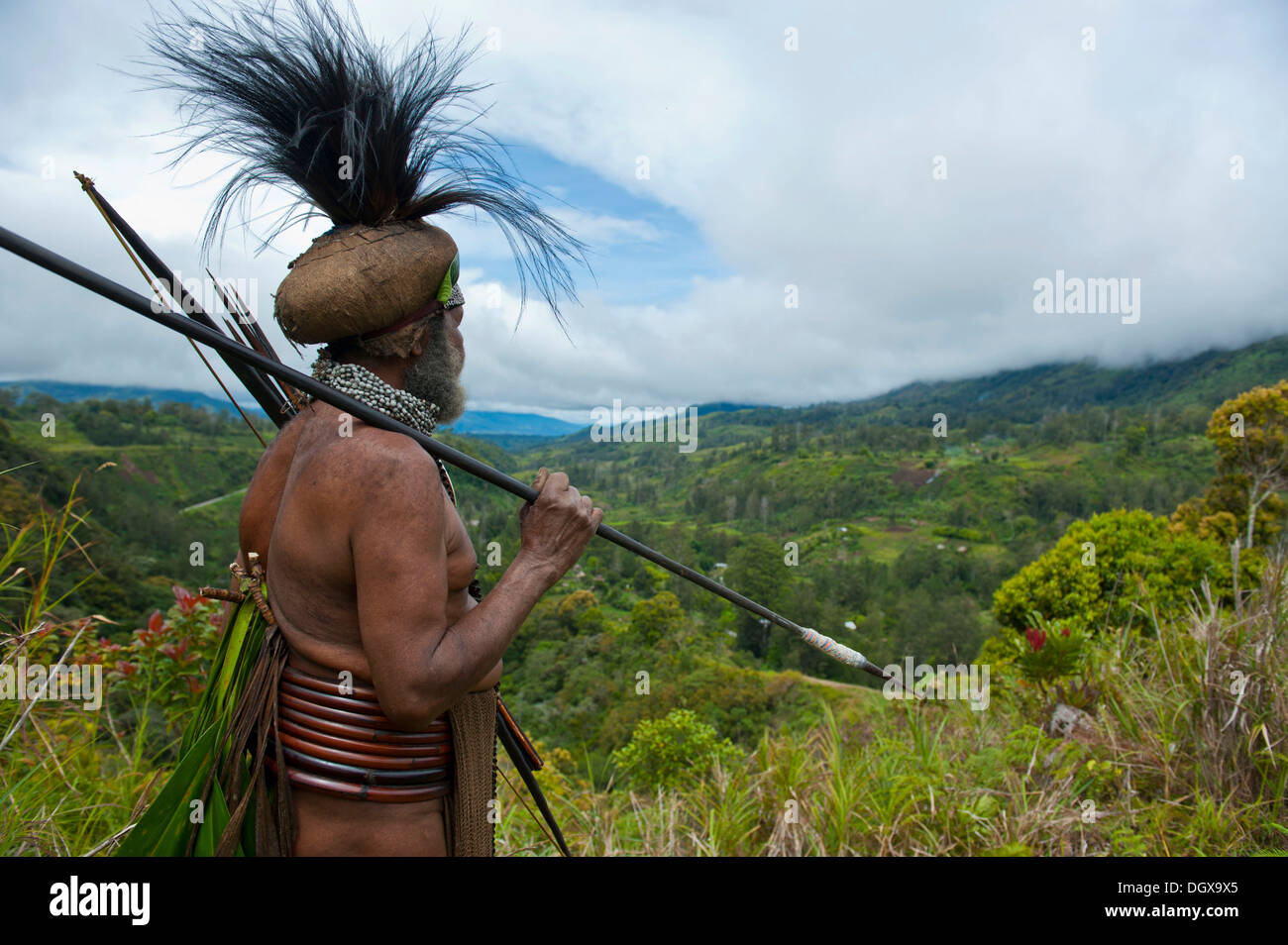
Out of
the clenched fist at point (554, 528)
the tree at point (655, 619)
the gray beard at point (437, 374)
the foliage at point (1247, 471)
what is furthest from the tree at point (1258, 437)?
the gray beard at point (437, 374)

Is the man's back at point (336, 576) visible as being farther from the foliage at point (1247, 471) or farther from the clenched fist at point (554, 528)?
the foliage at point (1247, 471)

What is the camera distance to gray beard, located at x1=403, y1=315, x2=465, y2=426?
85.7 inches

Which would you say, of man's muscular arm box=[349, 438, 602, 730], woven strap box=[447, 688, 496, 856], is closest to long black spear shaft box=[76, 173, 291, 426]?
man's muscular arm box=[349, 438, 602, 730]

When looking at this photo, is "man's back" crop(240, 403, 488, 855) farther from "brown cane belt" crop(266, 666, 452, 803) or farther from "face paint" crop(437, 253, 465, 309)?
"face paint" crop(437, 253, 465, 309)

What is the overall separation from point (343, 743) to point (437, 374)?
1026mm

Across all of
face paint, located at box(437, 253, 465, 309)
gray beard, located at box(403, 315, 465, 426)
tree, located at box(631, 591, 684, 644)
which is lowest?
tree, located at box(631, 591, 684, 644)

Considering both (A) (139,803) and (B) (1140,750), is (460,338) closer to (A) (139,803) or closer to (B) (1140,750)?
(A) (139,803)

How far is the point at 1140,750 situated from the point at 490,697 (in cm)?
415

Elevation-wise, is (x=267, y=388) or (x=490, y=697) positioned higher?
(x=267, y=388)

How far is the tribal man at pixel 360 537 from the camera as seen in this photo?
70.7 inches

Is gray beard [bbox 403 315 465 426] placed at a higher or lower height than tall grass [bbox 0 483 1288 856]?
higher

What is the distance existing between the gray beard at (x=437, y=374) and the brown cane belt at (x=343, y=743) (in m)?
0.81
